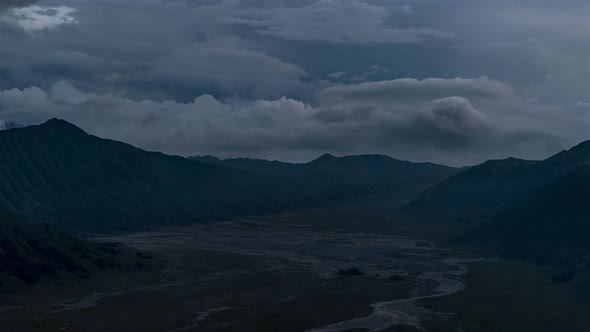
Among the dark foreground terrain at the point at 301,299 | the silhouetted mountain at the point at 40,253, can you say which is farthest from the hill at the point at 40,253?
the dark foreground terrain at the point at 301,299

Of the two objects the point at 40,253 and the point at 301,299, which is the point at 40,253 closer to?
the point at 40,253

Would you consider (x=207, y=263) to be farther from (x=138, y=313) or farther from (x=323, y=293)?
(x=138, y=313)

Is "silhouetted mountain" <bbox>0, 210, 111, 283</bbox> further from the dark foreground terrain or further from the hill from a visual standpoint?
the dark foreground terrain

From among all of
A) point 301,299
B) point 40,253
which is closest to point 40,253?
point 40,253

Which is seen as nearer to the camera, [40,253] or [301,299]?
[301,299]

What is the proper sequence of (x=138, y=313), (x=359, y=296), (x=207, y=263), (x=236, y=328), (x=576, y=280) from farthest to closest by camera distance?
1. (x=207, y=263)
2. (x=576, y=280)
3. (x=359, y=296)
4. (x=138, y=313)
5. (x=236, y=328)

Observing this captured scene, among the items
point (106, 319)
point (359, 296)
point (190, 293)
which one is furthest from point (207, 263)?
point (106, 319)

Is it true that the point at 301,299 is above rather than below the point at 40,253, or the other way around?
below

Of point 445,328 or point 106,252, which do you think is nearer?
point 445,328
